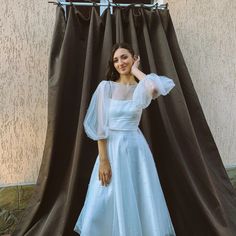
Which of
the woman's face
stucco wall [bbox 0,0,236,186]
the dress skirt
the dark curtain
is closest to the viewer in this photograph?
the dress skirt

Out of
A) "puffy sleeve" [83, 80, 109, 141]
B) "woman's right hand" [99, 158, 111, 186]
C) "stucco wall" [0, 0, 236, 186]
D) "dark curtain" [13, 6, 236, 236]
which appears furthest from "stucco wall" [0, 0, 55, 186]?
"woman's right hand" [99, 158, 111, 186]

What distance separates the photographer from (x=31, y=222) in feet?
8.39

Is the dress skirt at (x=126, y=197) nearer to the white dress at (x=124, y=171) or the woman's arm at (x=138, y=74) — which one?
the white dress at (x=124, y=171)

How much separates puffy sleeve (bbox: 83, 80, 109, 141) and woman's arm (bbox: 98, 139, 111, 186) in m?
0.06

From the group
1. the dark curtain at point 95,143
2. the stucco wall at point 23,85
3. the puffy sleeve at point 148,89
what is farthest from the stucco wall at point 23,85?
the puffy sleeve at point 148,89

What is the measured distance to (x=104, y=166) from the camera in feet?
6.73

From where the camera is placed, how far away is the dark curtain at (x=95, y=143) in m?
2.53

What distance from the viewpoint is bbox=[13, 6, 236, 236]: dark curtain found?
2529mm

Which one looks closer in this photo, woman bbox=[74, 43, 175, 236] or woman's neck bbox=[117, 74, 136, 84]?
woman bbox=[74, 43, 175, 236]

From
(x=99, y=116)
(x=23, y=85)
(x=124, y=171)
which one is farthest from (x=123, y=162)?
(x=23, y=85)

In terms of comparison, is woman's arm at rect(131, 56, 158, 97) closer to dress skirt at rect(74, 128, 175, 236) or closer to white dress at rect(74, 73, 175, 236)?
white dress at rect(74, 73, 175, 236)

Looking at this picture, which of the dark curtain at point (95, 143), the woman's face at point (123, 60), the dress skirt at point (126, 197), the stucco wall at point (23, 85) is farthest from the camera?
the stucco wall at point (23, 85)

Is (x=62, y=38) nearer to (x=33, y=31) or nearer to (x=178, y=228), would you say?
(x=33, y=31)

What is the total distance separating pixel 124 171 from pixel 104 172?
0.42ft
